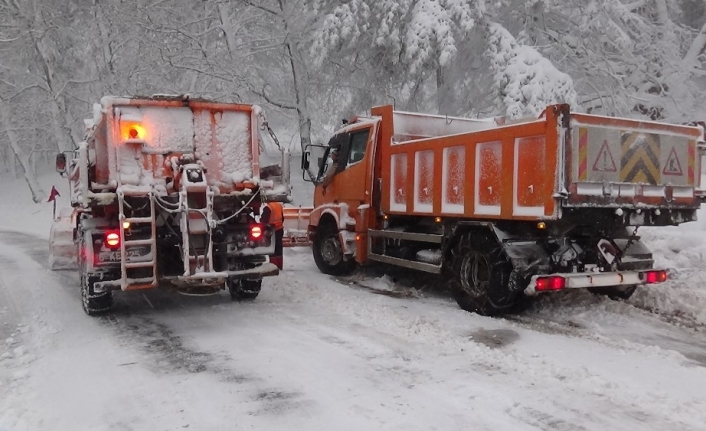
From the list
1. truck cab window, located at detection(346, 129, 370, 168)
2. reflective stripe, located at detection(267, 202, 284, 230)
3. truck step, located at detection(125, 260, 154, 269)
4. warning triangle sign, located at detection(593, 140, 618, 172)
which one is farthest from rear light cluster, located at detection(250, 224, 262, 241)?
warning triangle sign, located at detection(593, 140, 618, 172)

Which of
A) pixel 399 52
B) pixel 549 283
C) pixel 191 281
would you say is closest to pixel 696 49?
pixel 399 52

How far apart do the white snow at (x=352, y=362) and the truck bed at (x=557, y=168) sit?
4.53 feet

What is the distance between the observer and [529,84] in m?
13.3

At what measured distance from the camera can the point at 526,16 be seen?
15.7m

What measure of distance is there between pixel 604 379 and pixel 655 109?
50.0 feet

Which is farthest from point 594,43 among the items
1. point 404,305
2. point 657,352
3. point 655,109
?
point 657,352

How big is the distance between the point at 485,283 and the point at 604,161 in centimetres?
202

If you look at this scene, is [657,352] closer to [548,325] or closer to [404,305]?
[548,325]

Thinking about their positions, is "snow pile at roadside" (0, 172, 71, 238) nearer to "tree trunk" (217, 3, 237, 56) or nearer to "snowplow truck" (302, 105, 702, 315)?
"tree trunk" (217, 3, 237, 56)

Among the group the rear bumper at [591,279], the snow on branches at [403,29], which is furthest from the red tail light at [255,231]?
the snow on branches at [403,29]

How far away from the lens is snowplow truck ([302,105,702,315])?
20.8ft

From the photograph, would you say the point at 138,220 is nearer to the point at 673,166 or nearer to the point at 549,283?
the point at 549,283

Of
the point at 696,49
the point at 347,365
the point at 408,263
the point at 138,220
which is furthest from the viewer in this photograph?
the point at 696,49

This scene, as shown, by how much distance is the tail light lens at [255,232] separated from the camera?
7441 mm
